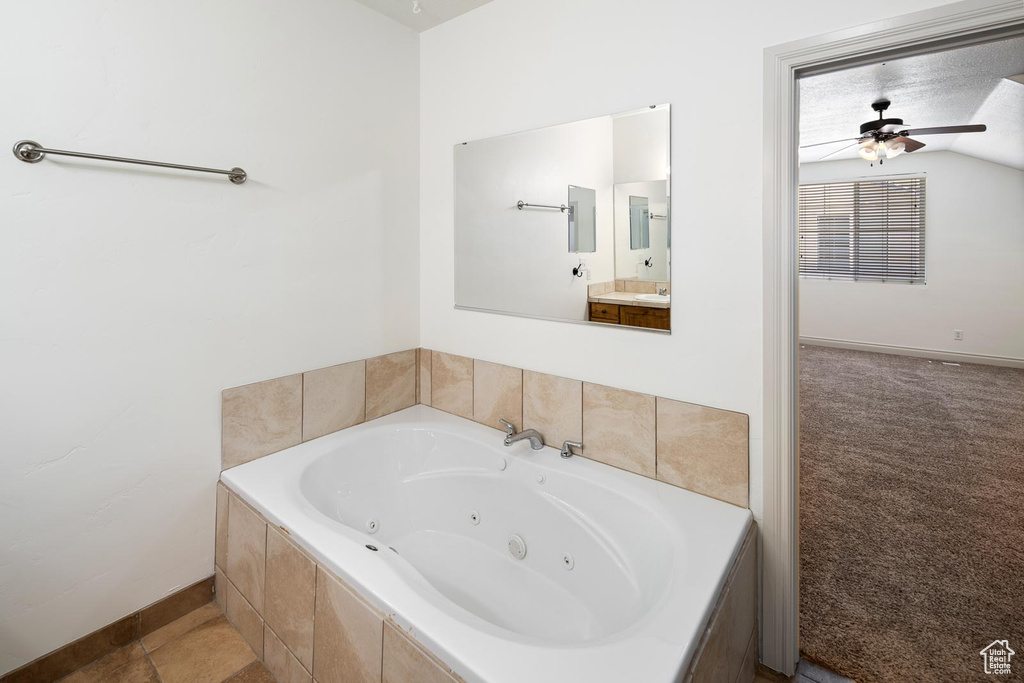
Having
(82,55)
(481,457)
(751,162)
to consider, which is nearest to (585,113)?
(751,162)

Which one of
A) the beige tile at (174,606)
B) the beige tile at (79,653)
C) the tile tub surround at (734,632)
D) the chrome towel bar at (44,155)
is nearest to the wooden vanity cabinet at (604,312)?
the tile tub surround at (734,632)

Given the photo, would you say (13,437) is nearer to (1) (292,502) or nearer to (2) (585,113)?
(1) (292,502)

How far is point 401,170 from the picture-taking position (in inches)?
90.0

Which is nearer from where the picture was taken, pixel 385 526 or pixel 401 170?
pixel 385 526

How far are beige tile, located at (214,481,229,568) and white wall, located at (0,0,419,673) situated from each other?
0.10 feet

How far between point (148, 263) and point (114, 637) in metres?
1.21

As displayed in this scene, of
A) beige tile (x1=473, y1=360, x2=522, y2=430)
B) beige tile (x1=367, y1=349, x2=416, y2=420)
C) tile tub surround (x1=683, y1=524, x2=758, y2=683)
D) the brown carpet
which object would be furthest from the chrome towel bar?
the brown carpet

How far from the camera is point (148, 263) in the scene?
152 cm

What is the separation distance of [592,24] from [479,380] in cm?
149

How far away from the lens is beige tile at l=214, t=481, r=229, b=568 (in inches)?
66.9

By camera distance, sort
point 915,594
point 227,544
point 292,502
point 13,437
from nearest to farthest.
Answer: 1. point 13,437
2. point 292,502
3. point 227,544
4. point 915,594

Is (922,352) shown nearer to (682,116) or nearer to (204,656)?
(682,116)

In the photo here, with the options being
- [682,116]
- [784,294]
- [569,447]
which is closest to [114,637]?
[569,447]

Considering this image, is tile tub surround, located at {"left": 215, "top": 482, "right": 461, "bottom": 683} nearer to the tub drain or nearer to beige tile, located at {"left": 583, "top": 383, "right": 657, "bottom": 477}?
the tub drain
